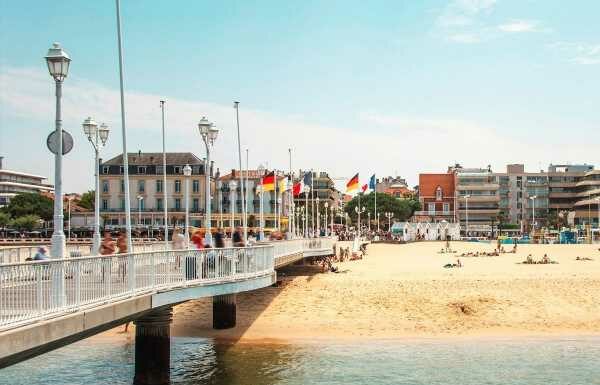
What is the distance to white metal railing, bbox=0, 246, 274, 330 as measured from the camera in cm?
1350

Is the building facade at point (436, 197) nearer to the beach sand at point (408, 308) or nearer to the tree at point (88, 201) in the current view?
the tree at point (88, 201)

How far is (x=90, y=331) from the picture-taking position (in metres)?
16.1

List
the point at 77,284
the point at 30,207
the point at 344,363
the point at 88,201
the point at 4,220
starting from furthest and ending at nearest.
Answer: the point at 88,201 < the point at 30,207 < the point at 4,220 < the point at 344,363 < the point at 77,284

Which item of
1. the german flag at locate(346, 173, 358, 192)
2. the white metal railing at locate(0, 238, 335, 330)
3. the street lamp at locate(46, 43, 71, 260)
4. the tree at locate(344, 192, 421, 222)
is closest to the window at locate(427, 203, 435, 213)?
the tree at locate(344, 192, 421, 222)

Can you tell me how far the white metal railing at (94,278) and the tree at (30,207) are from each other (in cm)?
13349

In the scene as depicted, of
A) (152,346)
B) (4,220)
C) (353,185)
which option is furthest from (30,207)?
(152,346)

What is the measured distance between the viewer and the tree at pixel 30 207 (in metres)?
150

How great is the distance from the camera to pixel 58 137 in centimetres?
1661

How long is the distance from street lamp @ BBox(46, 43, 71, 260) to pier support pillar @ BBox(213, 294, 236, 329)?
19002 millimetres

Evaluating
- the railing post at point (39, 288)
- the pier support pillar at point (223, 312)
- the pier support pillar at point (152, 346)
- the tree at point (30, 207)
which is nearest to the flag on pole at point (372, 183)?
the pier support pillar at point (223, 312)

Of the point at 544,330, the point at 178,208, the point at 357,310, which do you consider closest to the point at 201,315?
the point at 357,310

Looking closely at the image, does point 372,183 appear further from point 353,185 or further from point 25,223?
point 25,223

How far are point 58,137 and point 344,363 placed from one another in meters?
15.7

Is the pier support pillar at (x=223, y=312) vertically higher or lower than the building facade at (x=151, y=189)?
lower
